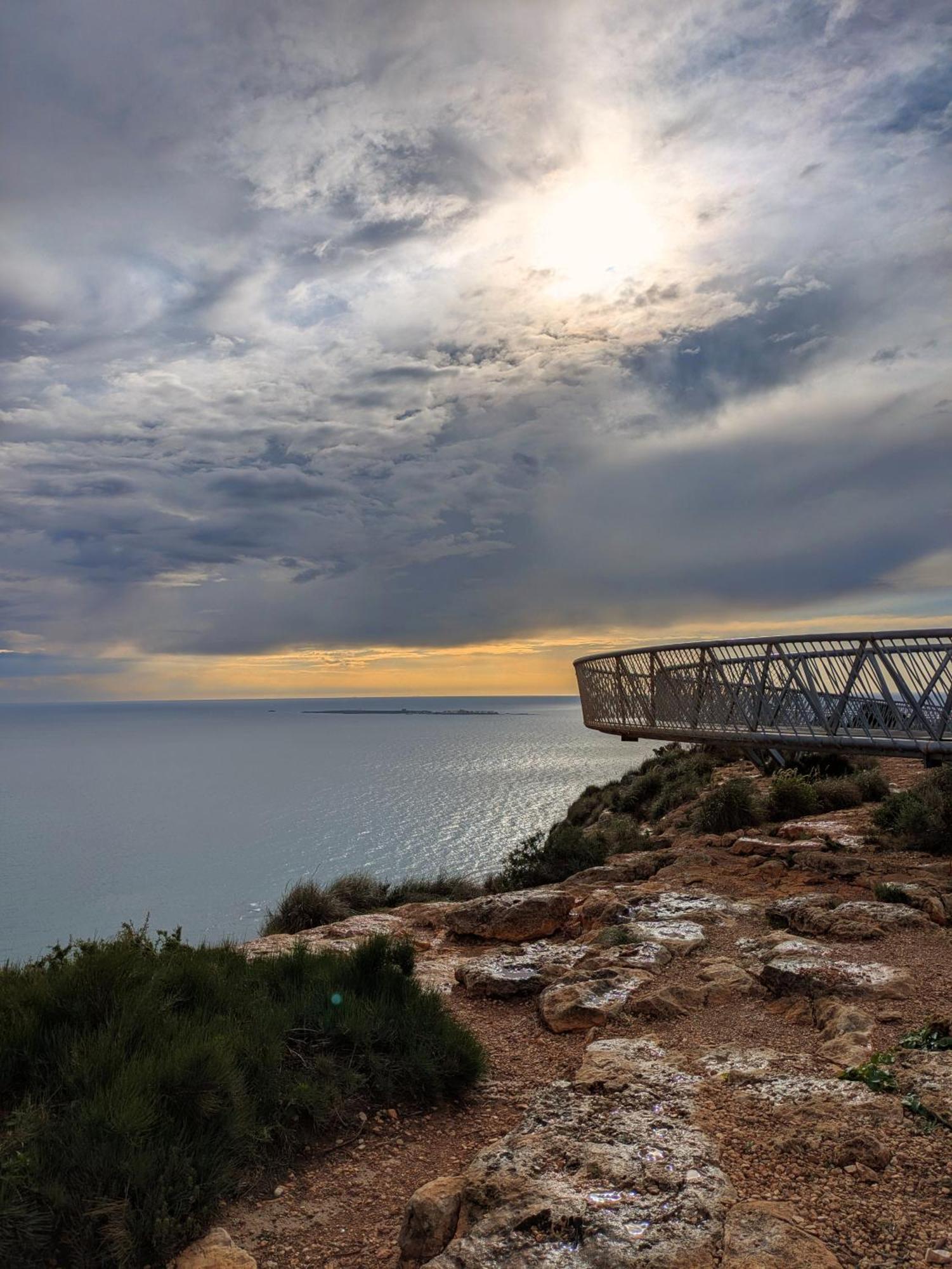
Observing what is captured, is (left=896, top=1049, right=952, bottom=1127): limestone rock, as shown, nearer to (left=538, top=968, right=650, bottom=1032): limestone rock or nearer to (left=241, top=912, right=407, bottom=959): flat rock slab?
(left=538, top=968, right=650, bottom=1032): limestone rock

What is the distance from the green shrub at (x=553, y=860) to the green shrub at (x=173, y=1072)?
326 inches

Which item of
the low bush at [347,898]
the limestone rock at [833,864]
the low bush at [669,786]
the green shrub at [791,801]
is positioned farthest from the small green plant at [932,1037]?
the low bush at [669,786]

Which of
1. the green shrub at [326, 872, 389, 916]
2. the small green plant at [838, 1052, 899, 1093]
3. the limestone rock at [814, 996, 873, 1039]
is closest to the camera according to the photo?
the small green plant at [838, 1052, 899, 1093]

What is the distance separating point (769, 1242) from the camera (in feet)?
11.3

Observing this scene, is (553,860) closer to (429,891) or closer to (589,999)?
(429,891)

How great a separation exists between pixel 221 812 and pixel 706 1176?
221 feet

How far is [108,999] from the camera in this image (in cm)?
548

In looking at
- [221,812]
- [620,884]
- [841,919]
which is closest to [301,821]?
[221,812]

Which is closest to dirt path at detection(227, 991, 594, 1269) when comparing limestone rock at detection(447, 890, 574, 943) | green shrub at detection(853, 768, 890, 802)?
limestone rock at detection(447, 890, 574, 943)

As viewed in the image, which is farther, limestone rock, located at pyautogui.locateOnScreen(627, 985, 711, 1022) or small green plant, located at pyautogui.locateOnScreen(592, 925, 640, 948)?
small green plant, located at pyautogui.locateOnScreen(592, 925, 640, 948)

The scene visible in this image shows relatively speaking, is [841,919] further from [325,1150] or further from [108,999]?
[108,999]

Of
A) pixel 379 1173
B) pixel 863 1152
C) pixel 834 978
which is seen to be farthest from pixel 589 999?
pixel 863 1152

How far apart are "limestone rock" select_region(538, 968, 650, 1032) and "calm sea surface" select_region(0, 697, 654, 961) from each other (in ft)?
56.9

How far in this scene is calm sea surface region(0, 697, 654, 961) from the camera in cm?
3653
